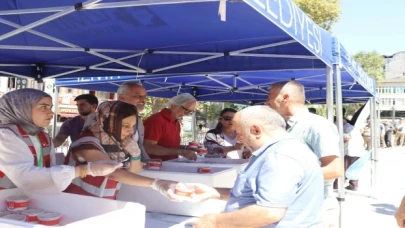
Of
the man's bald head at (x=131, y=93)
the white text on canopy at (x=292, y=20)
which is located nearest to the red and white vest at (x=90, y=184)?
the white text on canopy at (x=292, y=20)

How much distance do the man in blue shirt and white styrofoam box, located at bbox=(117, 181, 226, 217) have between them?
645 mm

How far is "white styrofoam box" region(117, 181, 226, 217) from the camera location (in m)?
2.19

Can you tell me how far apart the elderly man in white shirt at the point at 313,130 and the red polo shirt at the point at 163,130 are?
1104 millimetres

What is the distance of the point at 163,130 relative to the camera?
327cm

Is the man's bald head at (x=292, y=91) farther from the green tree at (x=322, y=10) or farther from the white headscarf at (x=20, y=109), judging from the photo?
the green tree at (x=322, y=10)

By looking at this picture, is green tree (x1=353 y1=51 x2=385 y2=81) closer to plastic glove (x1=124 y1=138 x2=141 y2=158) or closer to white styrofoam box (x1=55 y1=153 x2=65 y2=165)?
white styrofoam box (x1=55 y1=153 x2=65 y2=165)

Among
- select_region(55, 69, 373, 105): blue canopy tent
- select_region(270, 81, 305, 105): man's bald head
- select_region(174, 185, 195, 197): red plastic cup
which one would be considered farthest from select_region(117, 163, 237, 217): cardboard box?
select_region(55, 69, 373, 105): blue canopy tent

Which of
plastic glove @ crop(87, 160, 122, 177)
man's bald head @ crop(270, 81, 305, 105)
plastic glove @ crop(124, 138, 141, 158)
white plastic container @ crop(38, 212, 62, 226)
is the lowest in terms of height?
white plastic container @ crop(38, 212, 62, 226)

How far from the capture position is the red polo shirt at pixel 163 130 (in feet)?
10.4

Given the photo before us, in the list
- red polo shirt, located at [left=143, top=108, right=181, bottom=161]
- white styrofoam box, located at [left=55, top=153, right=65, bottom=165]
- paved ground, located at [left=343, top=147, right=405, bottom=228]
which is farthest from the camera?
paved ground, located at [left=343, top=147, right=405, bottom=228]

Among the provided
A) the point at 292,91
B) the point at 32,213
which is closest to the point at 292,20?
the point at 292,91

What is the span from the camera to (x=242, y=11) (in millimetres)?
2098

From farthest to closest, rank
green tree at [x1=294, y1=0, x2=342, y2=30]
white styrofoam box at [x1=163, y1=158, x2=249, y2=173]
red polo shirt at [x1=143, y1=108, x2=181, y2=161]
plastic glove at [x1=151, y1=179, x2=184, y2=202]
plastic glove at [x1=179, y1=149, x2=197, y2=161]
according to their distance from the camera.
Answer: green tree at [x1=294, y1=0, x2=342, y2=30]
red polo shirt at [x1=143, y1=108, x2=181, y2=161]
plastic glove at [x1=179, y1=149, x2=197, y2=161]
white styrofoam box at [x1=163, y1=158, x2=249, y2=173]
plastic glove at [x1=151, y1=179, x2=184, y2=202]

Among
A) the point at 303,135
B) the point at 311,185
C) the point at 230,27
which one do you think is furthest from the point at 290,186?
the point at 230,27
